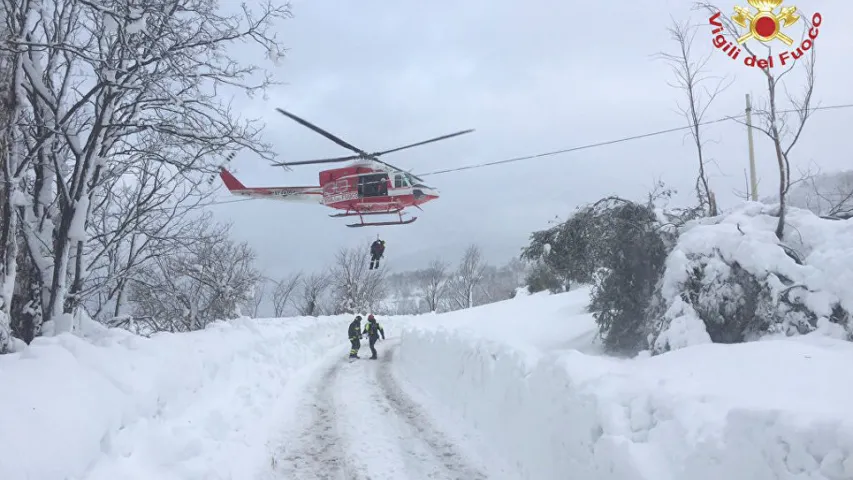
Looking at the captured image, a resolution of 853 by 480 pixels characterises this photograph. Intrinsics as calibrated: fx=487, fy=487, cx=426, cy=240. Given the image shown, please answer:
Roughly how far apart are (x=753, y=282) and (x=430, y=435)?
7.01 m

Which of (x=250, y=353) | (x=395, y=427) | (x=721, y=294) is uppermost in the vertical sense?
(x=721, y=294)

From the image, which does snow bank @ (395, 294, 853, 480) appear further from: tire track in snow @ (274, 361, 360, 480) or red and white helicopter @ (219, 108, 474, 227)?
red and white helicopter @ (219, 108, 474, 227)

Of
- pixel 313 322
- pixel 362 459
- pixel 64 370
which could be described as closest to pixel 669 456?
pixel 362 459

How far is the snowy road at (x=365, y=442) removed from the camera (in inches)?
249

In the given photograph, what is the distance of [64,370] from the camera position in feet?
15.5

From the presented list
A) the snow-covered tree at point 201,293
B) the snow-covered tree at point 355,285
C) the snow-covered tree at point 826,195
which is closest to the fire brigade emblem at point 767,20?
the snow-covered tree at point 826,195

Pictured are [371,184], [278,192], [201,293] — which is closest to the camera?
[371,184]

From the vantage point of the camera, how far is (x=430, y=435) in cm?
783

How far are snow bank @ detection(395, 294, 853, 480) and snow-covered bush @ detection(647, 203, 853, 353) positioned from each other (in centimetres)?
118

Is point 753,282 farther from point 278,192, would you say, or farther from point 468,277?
point 468,277

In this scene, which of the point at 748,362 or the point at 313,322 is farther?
the point at 313,322

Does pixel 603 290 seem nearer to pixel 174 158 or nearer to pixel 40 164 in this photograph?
pixel 174 158

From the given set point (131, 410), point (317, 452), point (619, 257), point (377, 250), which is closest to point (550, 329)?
point (619, 257)

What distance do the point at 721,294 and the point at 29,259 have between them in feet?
37.7
